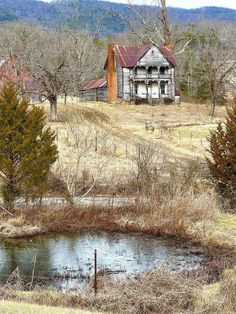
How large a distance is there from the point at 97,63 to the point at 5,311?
2768 inches

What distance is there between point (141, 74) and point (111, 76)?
10.6 feet

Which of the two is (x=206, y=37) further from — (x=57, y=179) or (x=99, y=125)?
(x=57, y=179)

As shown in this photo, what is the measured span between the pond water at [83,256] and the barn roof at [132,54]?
33.4 meters

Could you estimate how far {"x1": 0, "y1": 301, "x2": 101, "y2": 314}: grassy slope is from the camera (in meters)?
13.5

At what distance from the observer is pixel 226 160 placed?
26281mm

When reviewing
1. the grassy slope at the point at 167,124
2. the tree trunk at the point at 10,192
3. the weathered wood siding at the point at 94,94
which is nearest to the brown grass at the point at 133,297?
the tree trunk at the point at 10,192

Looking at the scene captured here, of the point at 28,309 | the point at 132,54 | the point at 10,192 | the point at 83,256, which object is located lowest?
the point at 83,256

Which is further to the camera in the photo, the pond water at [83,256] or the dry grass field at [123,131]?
the dry grass field at [123,131]

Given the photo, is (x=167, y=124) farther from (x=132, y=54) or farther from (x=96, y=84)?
(x=96, y=84)

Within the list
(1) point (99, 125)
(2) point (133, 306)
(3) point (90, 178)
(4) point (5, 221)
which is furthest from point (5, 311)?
(1) point (99, 125)

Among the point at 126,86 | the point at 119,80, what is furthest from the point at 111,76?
the point at 126,86

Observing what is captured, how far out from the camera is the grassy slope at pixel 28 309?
1353 centimetres

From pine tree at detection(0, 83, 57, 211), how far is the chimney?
3159 cm

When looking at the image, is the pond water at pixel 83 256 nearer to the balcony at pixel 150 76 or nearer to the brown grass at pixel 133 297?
the brown grass at pixel 133 297
